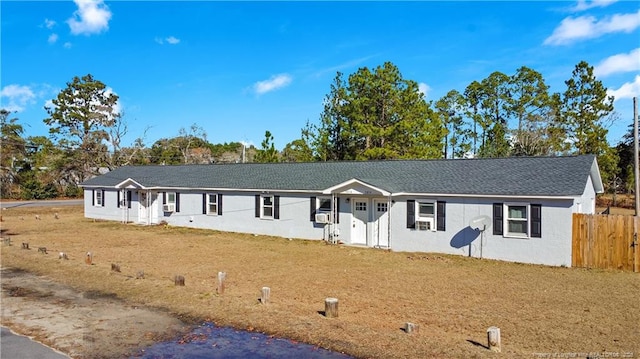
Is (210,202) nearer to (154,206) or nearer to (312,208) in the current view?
(154,206)

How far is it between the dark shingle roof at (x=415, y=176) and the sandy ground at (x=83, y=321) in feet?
41.6

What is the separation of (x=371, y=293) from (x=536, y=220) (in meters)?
A: 8.49

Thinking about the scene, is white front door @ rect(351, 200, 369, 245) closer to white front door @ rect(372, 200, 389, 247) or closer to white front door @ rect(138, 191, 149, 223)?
white front door @ rect(372, 200, 389, 247)

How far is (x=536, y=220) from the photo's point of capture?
17078 millimetres

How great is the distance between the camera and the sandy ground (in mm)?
8070

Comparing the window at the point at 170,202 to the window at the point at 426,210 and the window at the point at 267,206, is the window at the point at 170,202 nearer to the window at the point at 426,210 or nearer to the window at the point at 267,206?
the window at the point at 267,206

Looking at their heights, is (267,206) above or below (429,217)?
above

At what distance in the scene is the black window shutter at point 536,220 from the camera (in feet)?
55.8

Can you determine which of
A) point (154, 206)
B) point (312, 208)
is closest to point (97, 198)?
point (154, 206)

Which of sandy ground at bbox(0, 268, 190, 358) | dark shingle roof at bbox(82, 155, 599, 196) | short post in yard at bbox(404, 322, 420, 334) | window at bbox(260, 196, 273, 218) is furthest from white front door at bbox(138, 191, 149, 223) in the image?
short post in yard at bbox(404, 322, 420, 334)

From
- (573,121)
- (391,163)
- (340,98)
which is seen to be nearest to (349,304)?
(391,163)

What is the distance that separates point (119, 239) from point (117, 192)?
34.7 feet

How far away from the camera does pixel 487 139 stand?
49.0 metres

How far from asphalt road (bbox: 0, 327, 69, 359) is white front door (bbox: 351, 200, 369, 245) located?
1519cm
